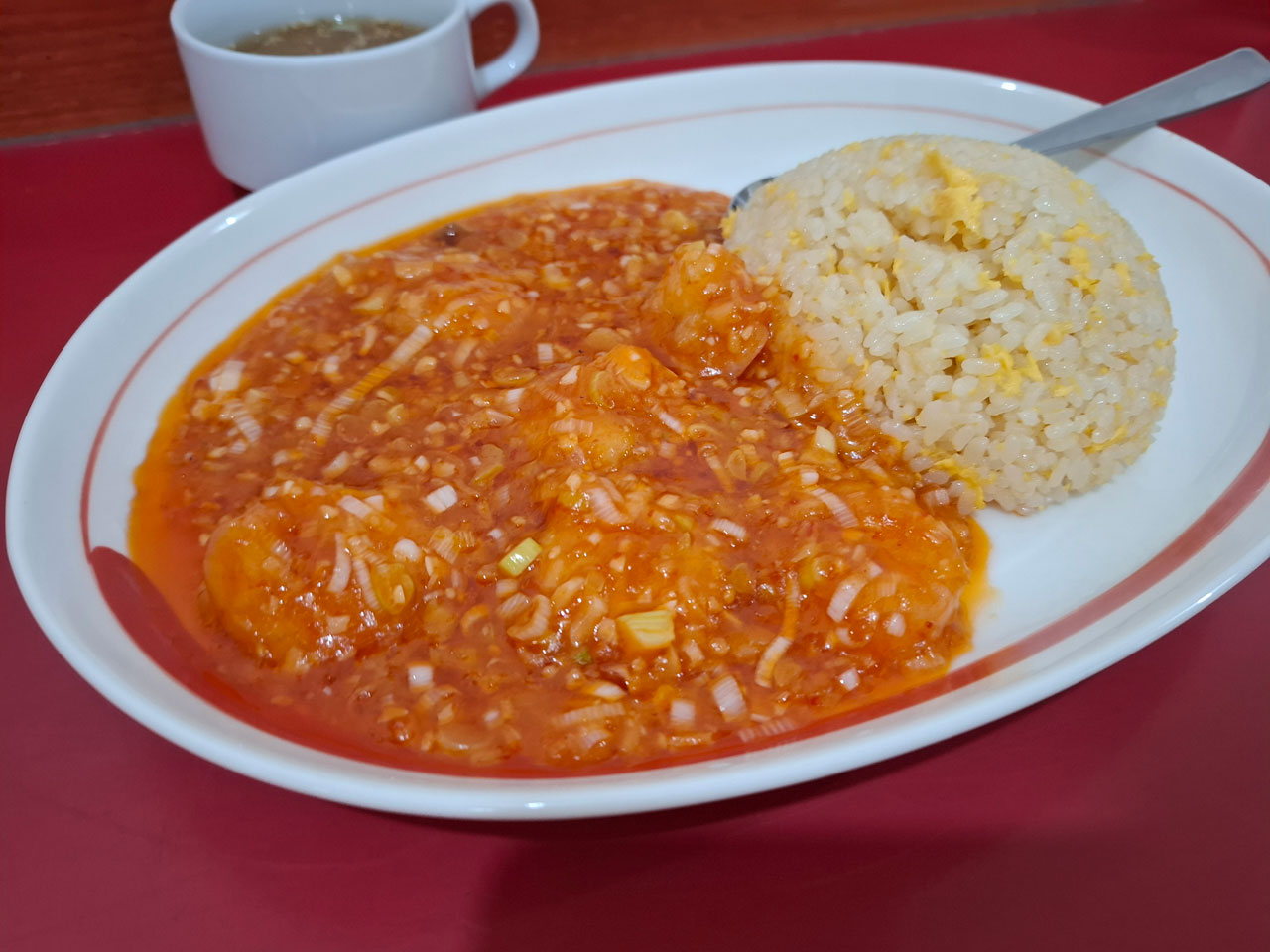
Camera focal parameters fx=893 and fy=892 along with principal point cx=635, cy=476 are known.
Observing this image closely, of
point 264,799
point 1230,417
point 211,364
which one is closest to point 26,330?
point 211,364

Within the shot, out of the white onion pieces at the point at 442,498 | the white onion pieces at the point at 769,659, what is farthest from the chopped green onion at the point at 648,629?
the white onion pieces at the point at 442,498

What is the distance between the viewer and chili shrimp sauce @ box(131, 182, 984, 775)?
120 centimetres

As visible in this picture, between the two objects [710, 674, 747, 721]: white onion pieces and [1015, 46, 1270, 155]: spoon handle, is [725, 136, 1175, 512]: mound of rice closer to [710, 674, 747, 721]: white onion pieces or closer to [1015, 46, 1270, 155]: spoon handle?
[1015, 46, 1270, 155]: spoon handle

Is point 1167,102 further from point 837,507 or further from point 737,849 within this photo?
point 737,849

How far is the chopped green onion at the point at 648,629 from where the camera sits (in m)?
1.23

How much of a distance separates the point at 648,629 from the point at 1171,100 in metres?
1.65

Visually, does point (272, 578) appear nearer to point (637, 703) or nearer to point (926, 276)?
point (637, 703)

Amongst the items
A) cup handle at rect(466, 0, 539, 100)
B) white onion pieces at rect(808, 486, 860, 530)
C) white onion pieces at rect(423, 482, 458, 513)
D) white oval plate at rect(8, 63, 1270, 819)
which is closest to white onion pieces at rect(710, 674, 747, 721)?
white oval plate at rect(8, 63, 1270, 819)

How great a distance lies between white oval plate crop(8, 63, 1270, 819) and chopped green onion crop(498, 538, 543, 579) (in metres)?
0.37

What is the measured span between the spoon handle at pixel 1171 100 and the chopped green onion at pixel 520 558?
4.85ft

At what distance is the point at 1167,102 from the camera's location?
1899 mm

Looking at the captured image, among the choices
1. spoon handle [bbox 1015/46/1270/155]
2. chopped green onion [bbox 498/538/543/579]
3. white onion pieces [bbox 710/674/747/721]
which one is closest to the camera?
white onion pieces [bbox 710/674/747/721]

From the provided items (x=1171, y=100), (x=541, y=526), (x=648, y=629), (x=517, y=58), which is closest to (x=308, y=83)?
(x=517, y=58)

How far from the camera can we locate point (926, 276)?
1.59m
